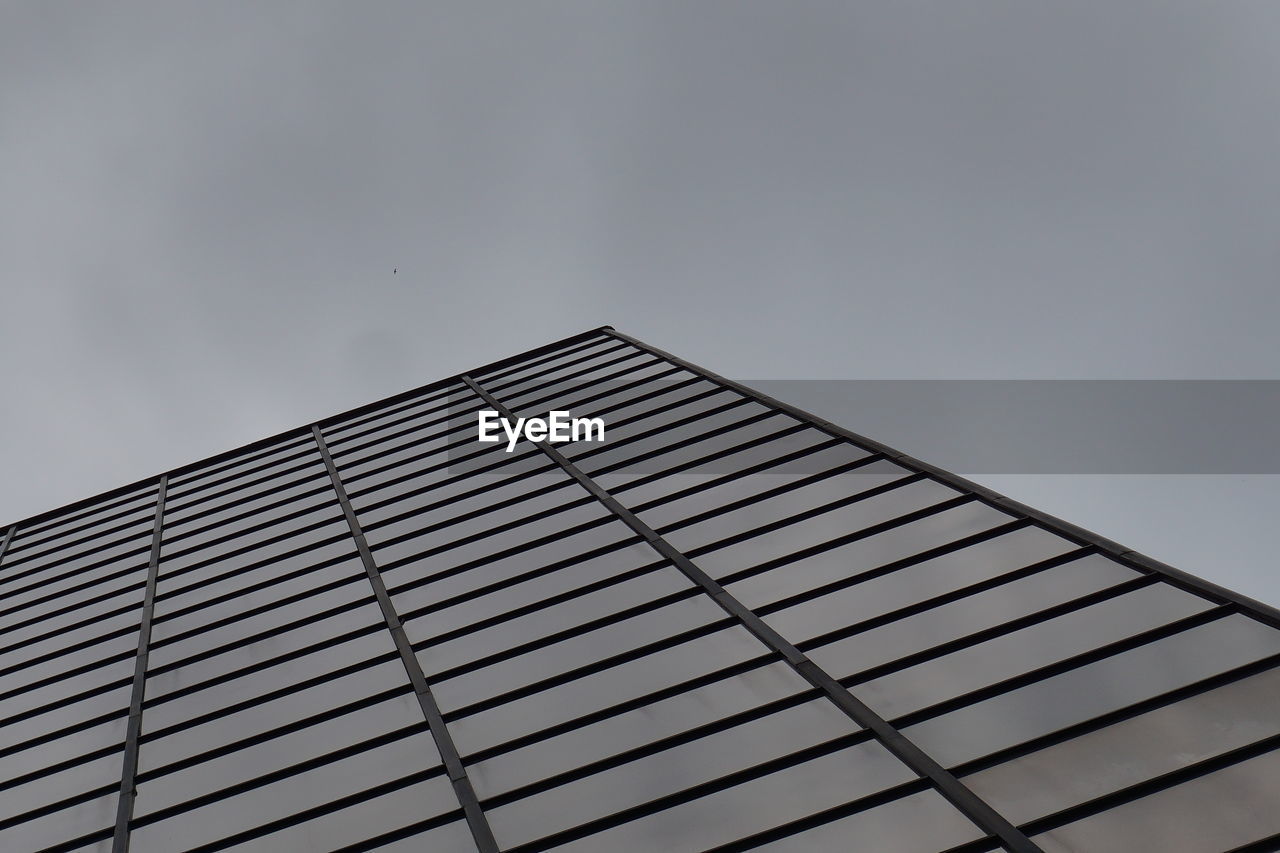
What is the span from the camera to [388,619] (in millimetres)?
20297

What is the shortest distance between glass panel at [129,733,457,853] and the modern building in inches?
2.1

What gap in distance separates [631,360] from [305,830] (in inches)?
769

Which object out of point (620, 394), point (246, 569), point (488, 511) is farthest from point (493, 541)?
point (620, 394)

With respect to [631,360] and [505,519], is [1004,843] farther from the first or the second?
[631,360]

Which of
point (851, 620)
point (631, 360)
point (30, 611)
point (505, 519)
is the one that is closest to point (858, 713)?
point (851, 620)

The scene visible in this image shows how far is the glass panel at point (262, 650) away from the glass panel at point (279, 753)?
2.79 meters

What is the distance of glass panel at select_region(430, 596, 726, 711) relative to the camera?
1698cm

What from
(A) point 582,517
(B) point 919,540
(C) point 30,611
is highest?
(B) point 919,540

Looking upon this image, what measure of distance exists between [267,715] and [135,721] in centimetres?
284

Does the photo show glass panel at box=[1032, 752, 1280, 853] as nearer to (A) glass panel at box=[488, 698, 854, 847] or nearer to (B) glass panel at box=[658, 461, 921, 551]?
(A) glass panel at box=[488, 698, 854, 847]

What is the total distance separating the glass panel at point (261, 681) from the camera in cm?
1928

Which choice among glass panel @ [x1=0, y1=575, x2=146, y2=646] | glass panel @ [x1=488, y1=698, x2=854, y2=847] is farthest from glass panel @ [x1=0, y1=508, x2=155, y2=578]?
glass panel @ [x1=488, y1=698, x2=854, y2=847]

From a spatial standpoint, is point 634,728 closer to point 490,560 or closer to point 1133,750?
point 1133,750

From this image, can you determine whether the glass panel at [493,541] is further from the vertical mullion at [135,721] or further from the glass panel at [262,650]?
the vertical mullion at [135,721]
